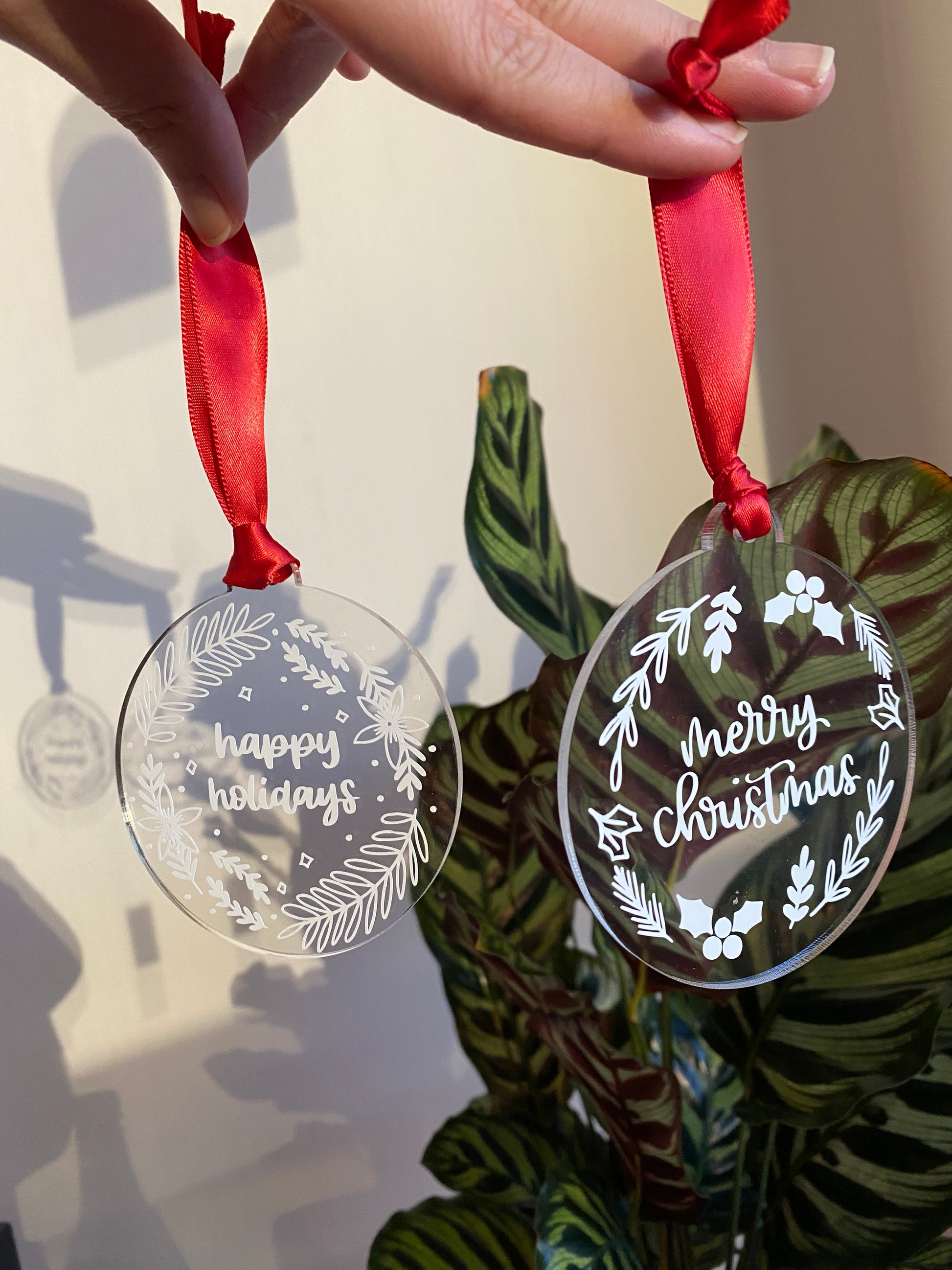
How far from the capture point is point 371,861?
0.43 m

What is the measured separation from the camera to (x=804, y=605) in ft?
1.24

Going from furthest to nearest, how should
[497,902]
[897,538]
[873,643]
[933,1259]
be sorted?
1. [497,902]
2. [933,1259]
3. [897,538]
4. [873,643]

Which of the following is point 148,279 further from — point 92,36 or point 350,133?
point 92,36

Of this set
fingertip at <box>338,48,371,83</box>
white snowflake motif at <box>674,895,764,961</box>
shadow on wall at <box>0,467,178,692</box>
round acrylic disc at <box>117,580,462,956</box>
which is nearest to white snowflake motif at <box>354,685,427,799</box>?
round acrylic disc at <box>117,580,462,956</box>

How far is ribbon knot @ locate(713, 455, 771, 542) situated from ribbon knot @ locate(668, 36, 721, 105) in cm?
12

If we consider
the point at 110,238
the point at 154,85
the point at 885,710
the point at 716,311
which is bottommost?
the point at 885,710

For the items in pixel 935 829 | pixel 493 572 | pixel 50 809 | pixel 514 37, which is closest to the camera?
A: pixel 514 37

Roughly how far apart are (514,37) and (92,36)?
0.18 metres

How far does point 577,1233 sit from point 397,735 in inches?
12.2

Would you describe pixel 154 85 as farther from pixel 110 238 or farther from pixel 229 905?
pixel 110 238

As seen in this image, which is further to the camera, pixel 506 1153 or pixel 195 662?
pixel 506 1153

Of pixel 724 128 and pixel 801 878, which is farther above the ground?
pixel 724 128

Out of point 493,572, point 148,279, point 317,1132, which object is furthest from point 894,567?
point 317,1132

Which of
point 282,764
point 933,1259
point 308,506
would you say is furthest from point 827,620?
point 308,506
